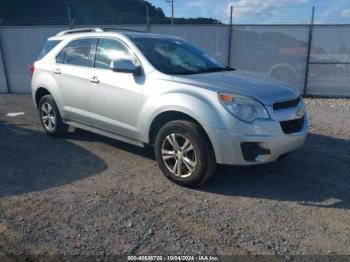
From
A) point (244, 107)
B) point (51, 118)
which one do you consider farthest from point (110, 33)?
point (244, 107)

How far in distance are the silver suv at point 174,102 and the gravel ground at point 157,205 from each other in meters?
0.42

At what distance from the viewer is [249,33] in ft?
34.8

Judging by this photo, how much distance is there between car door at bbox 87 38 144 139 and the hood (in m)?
0.68

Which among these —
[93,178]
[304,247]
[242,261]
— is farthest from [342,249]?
[93,178]

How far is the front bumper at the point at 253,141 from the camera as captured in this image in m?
3.74

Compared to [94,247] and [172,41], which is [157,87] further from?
[94,247]

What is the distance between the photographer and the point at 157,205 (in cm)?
375

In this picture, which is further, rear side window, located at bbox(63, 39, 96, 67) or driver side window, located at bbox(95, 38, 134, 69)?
rear side window, located at bbox(63, 39, 96, 67)

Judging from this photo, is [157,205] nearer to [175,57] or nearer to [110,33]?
[175,57]

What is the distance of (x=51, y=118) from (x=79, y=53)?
1391 millimetres

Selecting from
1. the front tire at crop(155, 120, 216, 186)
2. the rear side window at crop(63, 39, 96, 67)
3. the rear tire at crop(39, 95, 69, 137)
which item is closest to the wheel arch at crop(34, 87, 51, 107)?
the rear tire at crop(39, 95, 69, 137)

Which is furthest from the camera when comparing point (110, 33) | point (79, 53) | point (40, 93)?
point (40, 93)

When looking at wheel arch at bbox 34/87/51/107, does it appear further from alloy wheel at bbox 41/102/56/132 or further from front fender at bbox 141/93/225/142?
front fender at bbox 141/93/225/142

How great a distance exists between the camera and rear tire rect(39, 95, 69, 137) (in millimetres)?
5938
